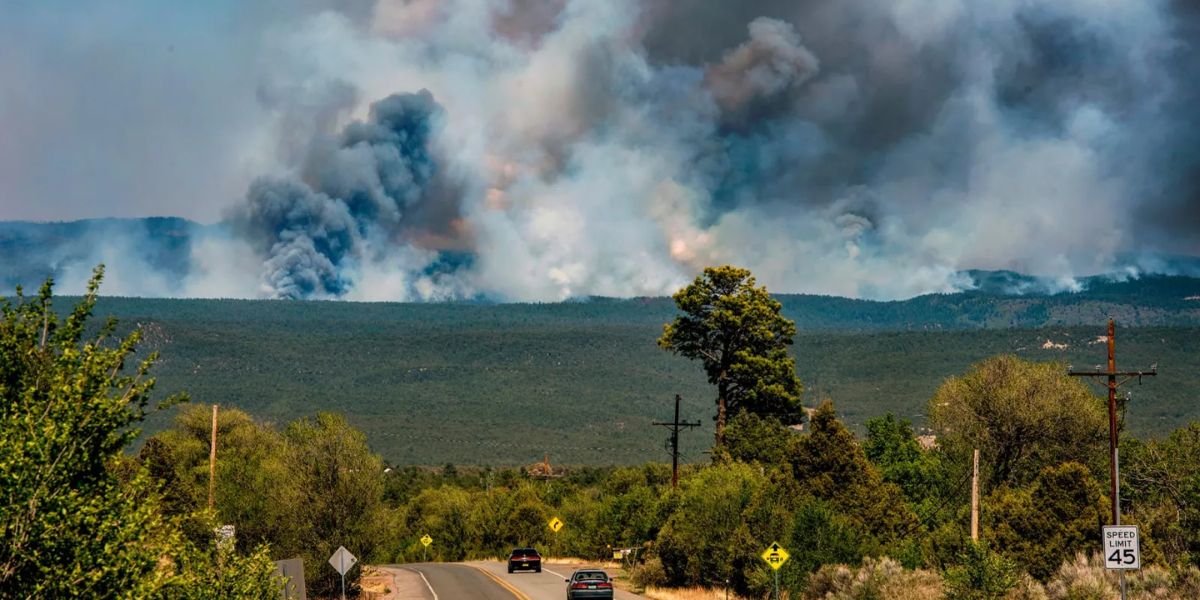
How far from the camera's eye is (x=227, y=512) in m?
49.9

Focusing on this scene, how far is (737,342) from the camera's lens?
73812mm

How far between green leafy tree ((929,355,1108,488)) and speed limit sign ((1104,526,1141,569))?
35790 millimetres

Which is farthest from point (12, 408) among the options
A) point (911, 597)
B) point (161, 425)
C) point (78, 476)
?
point (161, 425)

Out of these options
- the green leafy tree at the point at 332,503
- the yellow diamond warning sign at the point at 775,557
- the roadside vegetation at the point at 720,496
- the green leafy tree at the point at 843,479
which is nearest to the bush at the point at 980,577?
the roadside vegetation at the point at 720,496

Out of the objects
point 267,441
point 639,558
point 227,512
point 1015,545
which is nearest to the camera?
point 1015,545

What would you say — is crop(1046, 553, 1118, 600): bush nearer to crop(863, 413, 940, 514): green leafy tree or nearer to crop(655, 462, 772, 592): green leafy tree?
crop(655, 462, 772, 592): green leafy tree

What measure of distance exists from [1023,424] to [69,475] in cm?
6057

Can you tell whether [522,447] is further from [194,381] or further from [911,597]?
[911,597]

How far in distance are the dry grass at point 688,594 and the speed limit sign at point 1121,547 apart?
67.4 ft

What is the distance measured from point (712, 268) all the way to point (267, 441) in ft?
108

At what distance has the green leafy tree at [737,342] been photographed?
72.6 m

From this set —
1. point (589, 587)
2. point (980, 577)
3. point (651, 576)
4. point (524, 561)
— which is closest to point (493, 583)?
→ point (651, 576)

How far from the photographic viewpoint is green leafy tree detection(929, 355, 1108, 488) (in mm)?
64812

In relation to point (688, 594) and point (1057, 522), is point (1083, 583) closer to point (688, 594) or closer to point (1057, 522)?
point (1057, 522)
